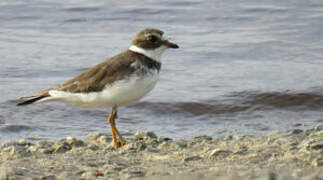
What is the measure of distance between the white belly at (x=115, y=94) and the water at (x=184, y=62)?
4.05 feet

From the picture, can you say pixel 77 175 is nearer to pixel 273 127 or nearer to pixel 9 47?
pixel 273 127

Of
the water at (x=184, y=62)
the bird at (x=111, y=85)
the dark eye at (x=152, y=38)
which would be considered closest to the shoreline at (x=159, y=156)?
the bird at (x=111, y=85)

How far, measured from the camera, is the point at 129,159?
5926 mm

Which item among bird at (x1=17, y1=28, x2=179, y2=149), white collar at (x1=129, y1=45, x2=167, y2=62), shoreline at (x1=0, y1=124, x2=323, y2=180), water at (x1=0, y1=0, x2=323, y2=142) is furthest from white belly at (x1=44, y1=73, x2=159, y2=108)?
water at (x1=0, y1=0, x2=323, y2=142)

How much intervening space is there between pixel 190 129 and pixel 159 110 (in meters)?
1.05

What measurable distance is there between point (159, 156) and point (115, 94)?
2.53 ft

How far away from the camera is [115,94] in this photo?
616cm

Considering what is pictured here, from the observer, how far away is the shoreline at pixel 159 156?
515 cm

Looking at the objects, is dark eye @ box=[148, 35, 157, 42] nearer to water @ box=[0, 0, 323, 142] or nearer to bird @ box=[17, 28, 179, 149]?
bird @ box=[17, 28, 179, 149]

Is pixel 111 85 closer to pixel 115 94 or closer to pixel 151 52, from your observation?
pixel 115 94

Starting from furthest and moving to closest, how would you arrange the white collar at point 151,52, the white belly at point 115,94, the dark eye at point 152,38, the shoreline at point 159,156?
the dark eye at point 152,38 → the white collar at point 151,52 → the white belly at point 115,94 → the shoreline at point 159,156

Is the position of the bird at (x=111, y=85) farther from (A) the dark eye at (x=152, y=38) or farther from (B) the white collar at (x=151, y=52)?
(A) the dark eye at (x=152, y=38)

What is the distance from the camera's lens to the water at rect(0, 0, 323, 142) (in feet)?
26.8

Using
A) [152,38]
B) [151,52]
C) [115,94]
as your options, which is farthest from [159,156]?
[152,38]
